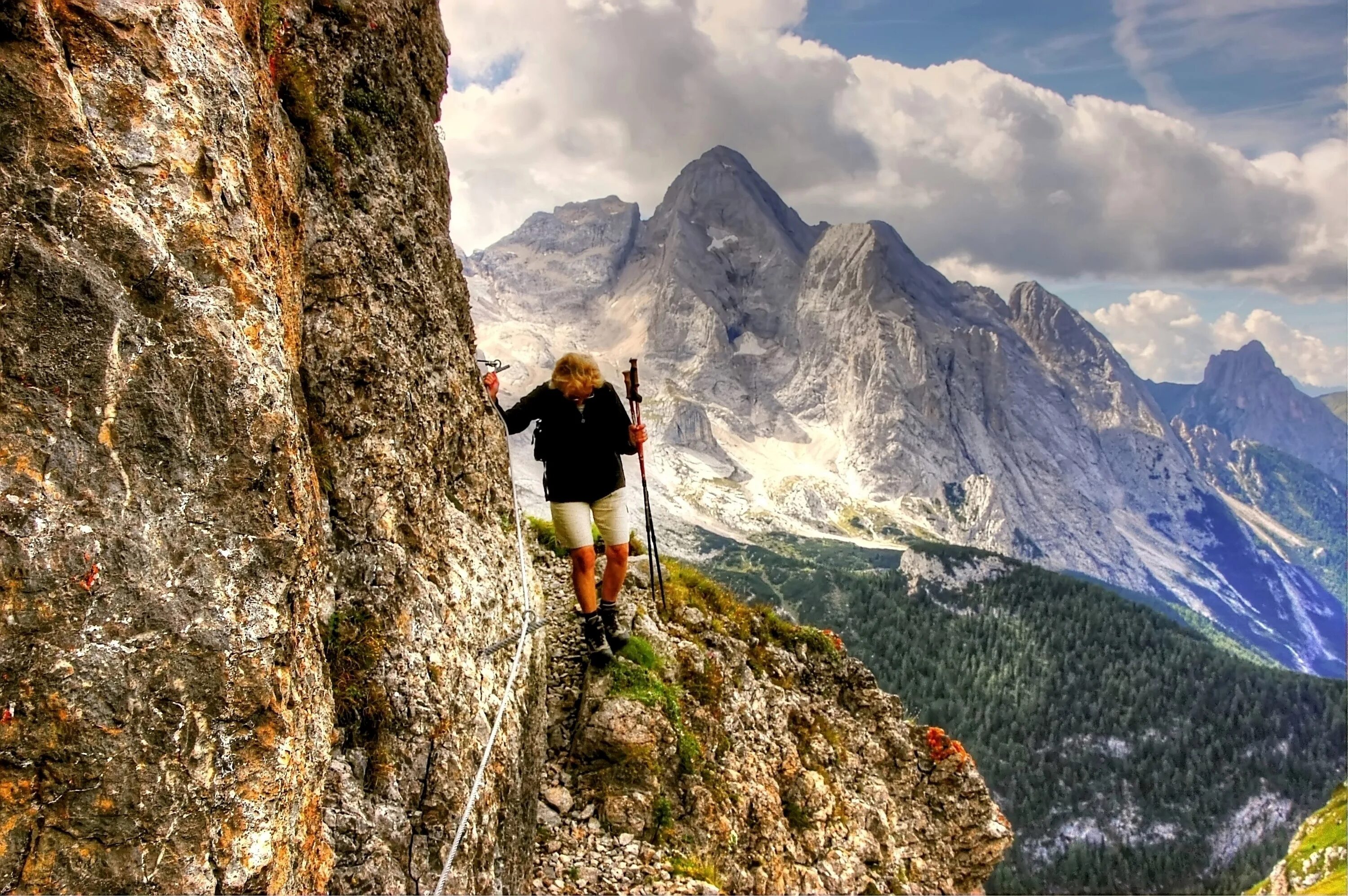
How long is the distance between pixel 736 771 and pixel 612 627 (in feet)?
12.6

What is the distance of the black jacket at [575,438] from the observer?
10438 millimetres

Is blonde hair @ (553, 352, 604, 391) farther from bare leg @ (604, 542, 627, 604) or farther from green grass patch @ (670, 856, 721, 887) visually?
green grass patch @ (670, 856, 721, 887)

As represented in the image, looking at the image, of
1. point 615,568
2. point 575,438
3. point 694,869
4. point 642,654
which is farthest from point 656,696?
point 575,438

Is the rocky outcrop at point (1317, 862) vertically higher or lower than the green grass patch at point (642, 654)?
lower

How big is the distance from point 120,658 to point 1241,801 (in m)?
232

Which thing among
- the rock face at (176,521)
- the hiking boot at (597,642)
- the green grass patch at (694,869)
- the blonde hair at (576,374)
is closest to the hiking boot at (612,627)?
the hiking boot at (597,642)

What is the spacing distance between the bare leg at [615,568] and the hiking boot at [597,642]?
524 millimetres

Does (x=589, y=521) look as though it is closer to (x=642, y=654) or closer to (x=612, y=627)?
(x=612, y=627)

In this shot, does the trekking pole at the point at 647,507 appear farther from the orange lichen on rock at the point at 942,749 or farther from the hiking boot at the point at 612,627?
the orange lichen on rock at the point at 942,749

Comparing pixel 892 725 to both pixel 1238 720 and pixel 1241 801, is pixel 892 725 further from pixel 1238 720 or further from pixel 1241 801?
pixel 1238 720

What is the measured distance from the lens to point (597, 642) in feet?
40.4

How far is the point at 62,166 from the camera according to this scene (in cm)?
429

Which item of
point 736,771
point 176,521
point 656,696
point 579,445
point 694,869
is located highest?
point 579,445

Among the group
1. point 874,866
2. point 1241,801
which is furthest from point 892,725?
point 1241,801
